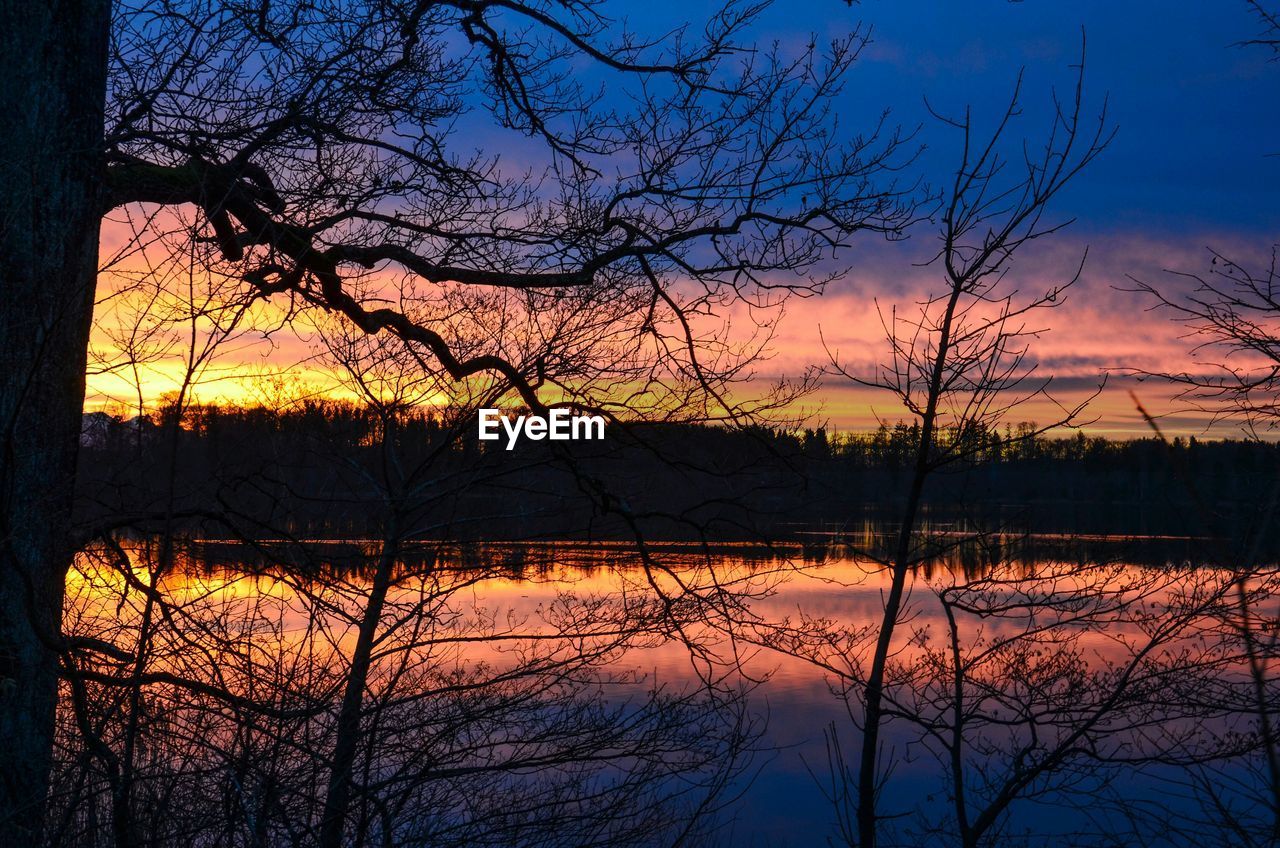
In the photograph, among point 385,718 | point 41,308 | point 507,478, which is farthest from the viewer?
point 507,478

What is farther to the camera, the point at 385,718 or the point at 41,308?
the point at 385,718

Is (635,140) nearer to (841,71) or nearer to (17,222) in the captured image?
(841,71)

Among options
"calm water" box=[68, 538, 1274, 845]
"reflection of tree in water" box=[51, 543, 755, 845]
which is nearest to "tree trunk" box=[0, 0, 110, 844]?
"reflection of tree in water" box=[51, 543, 755, 845]

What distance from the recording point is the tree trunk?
435cm

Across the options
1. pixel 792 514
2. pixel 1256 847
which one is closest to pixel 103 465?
pixel 792 514

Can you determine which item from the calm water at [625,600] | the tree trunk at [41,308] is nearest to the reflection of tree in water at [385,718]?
the calm water at [625,600]

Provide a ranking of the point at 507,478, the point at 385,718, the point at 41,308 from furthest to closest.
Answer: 1. the point at 507,478
2. the point at 385,718
3. the point at 41,308

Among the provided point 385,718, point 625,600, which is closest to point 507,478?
point 625,600

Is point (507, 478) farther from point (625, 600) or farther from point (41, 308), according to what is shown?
point (41, 308)

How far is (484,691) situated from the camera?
671 centimetres

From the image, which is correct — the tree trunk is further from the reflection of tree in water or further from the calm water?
the calm water

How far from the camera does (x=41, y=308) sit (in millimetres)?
4262

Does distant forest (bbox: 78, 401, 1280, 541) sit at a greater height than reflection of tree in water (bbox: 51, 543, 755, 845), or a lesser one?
greater

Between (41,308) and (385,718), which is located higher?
(41,308)
